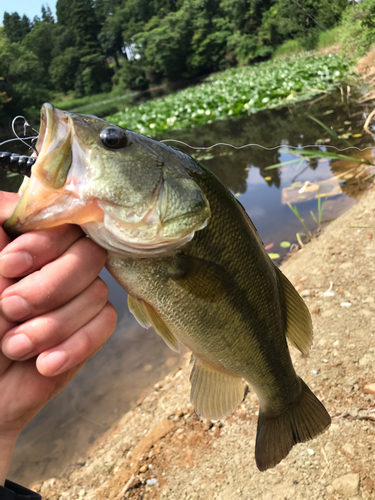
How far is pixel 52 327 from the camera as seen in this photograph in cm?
102

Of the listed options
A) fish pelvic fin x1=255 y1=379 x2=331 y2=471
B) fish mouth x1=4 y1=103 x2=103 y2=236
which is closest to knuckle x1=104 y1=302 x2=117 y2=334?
fish mouth x1=4 y1=103 x2=103 y2=236

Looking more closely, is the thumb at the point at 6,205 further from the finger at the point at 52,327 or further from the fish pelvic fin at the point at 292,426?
the fish pelvic fin at the point at 292,426

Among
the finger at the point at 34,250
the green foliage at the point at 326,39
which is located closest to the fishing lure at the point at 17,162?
the finger at the point at 34,250

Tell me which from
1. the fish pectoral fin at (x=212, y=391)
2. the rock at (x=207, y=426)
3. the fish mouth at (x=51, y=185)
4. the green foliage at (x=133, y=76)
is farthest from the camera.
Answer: the green foliage at (x=133, y=76)

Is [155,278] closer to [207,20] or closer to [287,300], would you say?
[287,300]

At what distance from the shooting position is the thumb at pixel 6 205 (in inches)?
42.4

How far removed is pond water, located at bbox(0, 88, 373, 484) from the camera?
3.14m

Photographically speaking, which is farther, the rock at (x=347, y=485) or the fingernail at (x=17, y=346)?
the rock at (x=347, y=485)

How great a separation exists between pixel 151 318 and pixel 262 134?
32.2ft

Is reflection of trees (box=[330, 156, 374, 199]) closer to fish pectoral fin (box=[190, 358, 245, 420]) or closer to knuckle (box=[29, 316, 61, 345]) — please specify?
fish pectoral fin (box=[190, 358, 245, 420])

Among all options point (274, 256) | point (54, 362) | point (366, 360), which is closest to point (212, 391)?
point (54, 362)

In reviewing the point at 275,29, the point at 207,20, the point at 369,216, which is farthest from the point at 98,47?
the point at 369,216

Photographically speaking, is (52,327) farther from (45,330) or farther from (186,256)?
(186,256)

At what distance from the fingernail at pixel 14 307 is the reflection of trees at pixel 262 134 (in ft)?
21.1
